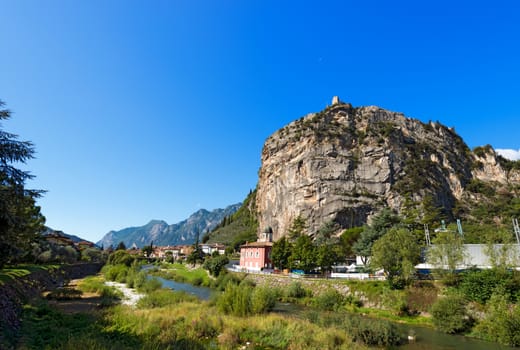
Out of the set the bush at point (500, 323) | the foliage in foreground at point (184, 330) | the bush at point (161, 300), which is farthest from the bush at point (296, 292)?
the bush at point (500, 323)

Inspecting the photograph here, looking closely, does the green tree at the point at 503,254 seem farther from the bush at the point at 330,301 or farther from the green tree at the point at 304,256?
the green tree at the point at 304,256

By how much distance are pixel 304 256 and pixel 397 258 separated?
52.8ft

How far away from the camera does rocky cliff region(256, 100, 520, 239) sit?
247 ft

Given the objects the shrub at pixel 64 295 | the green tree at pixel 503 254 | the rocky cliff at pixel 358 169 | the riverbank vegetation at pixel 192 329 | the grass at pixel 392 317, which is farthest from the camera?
the rocky cliff at pixel 358 169

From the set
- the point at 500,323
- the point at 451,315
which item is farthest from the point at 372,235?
the point at 500,323

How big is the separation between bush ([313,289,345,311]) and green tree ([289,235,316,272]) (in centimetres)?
1258

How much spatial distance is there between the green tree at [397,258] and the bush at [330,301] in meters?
5.01

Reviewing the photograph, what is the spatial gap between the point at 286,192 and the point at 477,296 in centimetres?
6417

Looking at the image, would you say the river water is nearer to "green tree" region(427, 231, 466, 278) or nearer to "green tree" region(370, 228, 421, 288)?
"green tree" region(370, 228, 421, 288)

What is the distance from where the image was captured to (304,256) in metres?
41.2

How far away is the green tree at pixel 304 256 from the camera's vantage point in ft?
133

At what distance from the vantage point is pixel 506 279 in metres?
20.7

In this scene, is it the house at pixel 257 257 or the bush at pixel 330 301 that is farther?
the house at pixel 257 257

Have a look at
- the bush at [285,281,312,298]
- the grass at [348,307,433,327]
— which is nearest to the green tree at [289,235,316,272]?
the bush at [285,281,312,298]
